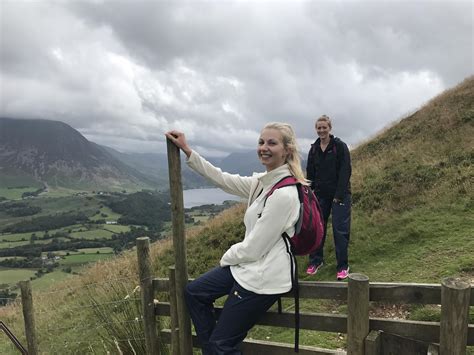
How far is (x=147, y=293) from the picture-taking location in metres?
4.18

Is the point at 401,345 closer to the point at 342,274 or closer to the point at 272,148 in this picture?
the point at 272,148

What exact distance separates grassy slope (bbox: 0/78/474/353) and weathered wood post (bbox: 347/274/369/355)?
1.96 m

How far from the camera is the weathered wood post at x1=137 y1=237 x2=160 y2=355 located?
4156 millimetres

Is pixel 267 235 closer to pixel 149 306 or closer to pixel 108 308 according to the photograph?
pixel 149 306

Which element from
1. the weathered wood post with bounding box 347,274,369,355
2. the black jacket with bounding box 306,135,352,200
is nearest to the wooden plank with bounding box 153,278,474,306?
the weathered wood post with bounding box 347,274,369,355

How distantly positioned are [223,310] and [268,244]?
767mm

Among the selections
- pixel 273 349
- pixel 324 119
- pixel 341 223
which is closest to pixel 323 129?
pixel 324 119

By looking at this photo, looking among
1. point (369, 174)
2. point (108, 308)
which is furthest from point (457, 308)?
point (369, 174)

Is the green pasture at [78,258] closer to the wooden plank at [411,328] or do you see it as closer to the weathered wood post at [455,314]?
the wooden plank at [411,328]

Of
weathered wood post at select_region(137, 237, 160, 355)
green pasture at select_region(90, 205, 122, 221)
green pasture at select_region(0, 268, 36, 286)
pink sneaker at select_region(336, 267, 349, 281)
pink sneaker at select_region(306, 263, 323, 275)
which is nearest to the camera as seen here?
weathered wood post at select_region(137, 237, 160, 355)

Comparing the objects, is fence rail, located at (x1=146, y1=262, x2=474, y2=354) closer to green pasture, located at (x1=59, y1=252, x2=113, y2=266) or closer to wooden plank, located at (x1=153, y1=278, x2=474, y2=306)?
wooden plank, located at (x1=153, y1=278, x2=474, y2=306)

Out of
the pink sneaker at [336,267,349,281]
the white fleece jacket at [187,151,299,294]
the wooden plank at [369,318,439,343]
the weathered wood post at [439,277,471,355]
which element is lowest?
Result: the pink sneaker at [336,267,349,281]

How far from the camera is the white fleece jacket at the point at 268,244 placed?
2.94 metres

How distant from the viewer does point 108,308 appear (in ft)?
17.6
